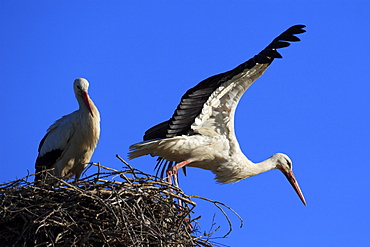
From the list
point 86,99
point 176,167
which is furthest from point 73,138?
point 176,167

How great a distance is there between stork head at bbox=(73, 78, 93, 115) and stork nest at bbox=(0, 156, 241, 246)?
1.77m

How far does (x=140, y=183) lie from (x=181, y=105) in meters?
1.81

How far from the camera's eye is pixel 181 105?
8.13 m

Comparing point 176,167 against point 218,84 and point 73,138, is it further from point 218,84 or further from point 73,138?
point 73,138

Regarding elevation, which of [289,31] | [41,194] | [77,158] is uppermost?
[289,31]

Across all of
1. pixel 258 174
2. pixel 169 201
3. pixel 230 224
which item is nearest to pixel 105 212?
pixel 169 201

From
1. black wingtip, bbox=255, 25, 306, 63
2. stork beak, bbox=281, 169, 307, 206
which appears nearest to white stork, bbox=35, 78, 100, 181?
black wingtip, bbox=255, 25, 306, 63

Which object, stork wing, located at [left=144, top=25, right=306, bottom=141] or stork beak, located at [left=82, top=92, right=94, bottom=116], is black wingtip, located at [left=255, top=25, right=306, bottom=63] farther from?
stork beak, located at [left=82, top=92, right=94, bottom=116]

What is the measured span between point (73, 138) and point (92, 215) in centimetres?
208

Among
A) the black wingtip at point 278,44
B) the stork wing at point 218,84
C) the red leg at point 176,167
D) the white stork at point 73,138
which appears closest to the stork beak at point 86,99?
the white stork at point 73,138

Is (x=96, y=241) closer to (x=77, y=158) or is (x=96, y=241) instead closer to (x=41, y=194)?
(x=41, y=194)

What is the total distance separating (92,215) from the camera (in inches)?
235

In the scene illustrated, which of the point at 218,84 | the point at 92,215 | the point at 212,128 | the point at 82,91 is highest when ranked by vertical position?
the point at 82,91

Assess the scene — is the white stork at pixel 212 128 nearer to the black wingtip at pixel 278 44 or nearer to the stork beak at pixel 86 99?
the black wingtip at pixel 278 44
